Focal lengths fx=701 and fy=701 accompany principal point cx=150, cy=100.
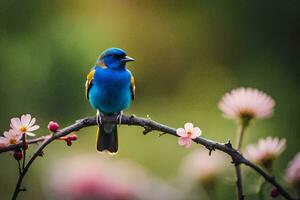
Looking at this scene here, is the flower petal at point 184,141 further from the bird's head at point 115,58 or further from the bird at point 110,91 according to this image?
the bird's head at point 115,58

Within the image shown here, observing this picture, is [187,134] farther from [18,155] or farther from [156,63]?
[156,63]

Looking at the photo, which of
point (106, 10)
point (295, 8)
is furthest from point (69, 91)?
point (295, 8)

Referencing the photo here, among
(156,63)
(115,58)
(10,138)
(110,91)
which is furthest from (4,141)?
(156,63)

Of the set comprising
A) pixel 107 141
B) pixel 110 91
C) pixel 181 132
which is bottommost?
pixel 181 132

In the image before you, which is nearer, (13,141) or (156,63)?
(13,141)

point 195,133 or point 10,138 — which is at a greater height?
point 195,133

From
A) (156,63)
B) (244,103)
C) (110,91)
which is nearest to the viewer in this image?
(244,103)

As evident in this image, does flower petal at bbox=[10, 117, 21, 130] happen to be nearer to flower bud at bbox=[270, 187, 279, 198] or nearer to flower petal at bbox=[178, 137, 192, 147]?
flower petal at bbox=[178, 137, 192, 147]
